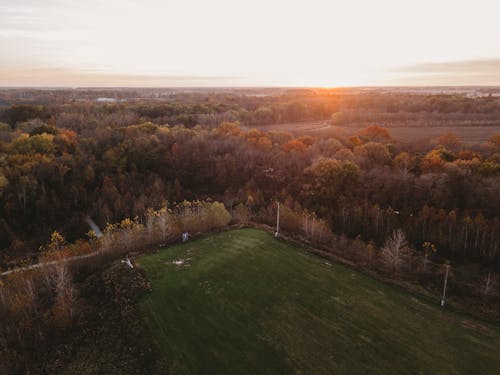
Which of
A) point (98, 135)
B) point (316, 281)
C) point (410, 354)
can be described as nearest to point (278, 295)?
point (316, 281)

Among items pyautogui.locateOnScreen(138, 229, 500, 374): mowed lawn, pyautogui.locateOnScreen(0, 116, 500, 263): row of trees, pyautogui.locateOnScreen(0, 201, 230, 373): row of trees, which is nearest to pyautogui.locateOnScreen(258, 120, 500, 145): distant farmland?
pyautogui.locateOnScreen(0, 116, 500, 263): row of trees

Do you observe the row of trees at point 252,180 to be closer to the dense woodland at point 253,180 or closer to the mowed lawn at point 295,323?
the dense woodland at point 253,180

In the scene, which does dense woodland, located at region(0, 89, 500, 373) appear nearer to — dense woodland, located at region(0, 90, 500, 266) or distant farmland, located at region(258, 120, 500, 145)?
dense woodland, located at region(0, 90, 500, 266)

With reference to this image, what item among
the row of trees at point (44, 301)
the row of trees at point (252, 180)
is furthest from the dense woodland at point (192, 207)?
the row of trees at point (252, 180)

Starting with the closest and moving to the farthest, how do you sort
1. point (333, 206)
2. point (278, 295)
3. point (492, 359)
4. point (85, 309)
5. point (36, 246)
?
1. point (492, 359)
2. point (85, 309)
3. point (278, 295)
4. point (36, 246)
5. point (333, 206)

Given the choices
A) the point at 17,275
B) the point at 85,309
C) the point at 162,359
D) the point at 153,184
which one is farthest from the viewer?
the point at 153,184

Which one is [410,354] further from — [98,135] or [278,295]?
[98,135]

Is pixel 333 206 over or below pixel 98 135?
below
